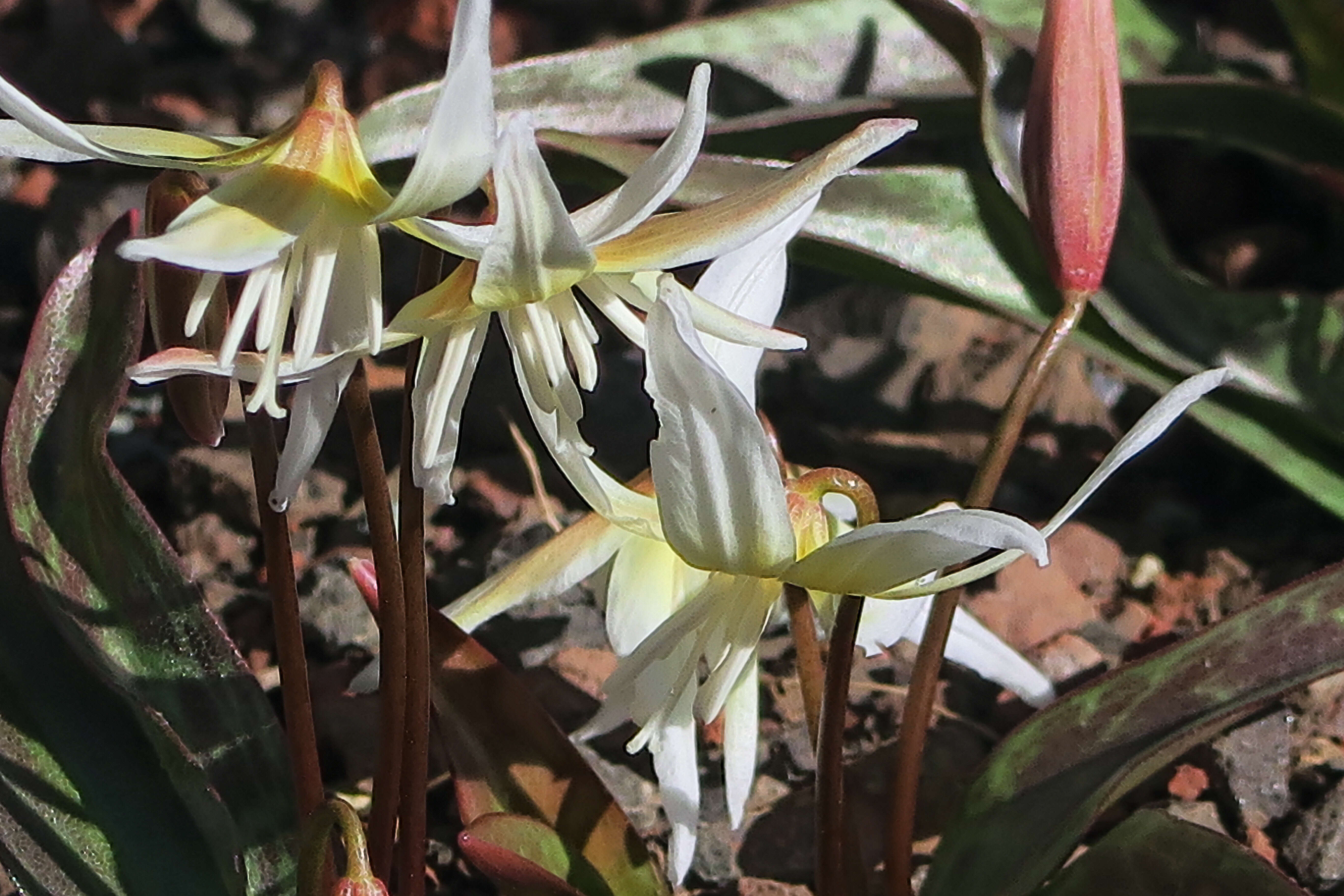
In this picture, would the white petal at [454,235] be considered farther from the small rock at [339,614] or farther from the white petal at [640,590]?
the small rock at [339,614]

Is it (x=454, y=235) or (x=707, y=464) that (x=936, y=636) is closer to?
(x=707, y=464)

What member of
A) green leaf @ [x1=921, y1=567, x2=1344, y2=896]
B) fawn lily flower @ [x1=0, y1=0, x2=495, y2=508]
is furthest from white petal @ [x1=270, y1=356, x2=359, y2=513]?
green leaf @ [x1=921, y1=567, x2=1344, y2=896]

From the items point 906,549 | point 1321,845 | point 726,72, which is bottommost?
point 1321,845

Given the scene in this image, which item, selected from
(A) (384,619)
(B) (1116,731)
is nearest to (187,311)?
(A) (384,619)

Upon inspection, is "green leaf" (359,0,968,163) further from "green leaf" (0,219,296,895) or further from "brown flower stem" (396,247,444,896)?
"brown flower stem" (396,247,444,896)

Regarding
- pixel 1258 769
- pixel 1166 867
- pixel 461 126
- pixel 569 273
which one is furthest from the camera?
pixel 1258 769

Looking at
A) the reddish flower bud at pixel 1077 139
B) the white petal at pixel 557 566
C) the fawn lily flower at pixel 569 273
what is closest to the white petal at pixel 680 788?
the white petal at pixel 557 566

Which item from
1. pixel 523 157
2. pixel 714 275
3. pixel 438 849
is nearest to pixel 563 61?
pixel 714 275
